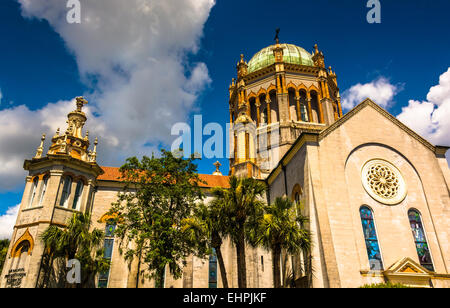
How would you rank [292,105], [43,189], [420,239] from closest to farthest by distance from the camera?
[420,239], [43,189], [292,105]

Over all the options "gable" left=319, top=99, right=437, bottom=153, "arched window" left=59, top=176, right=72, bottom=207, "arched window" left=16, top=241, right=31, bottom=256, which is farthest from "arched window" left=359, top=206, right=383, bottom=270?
"arched window" left=16, top=241, right=31, bottom=256

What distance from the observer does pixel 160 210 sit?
20.1 m

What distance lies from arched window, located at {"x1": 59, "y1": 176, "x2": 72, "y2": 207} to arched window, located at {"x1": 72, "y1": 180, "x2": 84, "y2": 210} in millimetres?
614

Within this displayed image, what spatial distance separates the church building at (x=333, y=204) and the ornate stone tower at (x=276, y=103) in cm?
483

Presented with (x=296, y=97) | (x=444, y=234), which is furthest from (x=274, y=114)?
(x=444, y=234)

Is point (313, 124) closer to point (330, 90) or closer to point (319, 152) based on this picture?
point (330, 90)

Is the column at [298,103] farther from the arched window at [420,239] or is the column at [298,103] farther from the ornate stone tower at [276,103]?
the arched window at [420,239]

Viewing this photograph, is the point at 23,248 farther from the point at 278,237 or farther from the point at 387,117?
the point at 387,117

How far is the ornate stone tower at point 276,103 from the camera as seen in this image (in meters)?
35.5

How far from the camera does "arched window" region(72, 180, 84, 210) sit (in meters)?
25.2

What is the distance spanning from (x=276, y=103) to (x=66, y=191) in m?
26.9

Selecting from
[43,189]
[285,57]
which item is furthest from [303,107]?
[43,189]

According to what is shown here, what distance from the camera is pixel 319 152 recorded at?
20672mm
